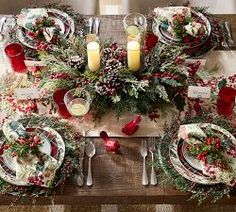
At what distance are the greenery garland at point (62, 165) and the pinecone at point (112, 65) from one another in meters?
0.26

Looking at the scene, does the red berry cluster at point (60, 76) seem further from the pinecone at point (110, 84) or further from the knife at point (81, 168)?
the knife at point (81, 168)

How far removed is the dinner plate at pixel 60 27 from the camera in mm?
1819

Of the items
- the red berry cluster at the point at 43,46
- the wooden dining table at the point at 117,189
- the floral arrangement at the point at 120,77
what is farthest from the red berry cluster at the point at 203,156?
the red berry cluster at the point at 43,46

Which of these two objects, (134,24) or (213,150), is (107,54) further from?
(213,150)

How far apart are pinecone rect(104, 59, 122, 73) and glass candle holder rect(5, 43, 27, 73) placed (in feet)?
1.16

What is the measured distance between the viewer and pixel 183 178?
1.45 m

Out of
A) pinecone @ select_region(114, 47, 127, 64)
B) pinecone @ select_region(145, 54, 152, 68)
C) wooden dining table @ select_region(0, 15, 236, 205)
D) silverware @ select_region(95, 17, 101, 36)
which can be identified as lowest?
wooden dining table @ select_region(0, 15, 236, 205)

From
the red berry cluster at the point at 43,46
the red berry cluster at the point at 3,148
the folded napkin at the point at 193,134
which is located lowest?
the red berry cluster at the point at 3,148

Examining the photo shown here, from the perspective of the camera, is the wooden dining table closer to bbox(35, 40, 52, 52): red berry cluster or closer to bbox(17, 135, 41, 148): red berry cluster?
bbox(17, 135, 41, 148): red berry cluster

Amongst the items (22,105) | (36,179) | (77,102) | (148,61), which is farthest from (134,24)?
(36,179)

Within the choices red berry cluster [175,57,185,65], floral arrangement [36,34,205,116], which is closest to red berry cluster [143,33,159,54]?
floral arrangement [36,34,205,116]

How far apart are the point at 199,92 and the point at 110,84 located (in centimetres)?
33

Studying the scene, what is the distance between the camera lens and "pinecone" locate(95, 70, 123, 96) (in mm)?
1598

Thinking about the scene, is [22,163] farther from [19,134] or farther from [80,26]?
[80,26]
